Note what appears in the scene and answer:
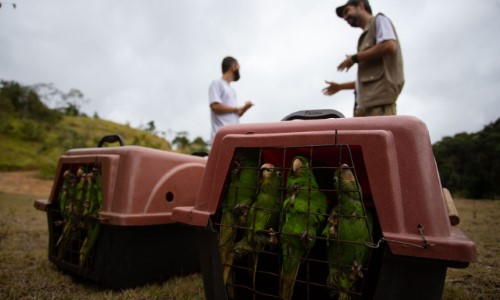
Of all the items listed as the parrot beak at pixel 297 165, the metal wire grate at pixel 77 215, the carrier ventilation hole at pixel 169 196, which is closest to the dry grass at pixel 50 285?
the metal wire grate at pixel 77 215

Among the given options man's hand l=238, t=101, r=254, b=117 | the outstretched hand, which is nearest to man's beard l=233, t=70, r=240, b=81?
man's hand l=238, t=101, r=254, b=117

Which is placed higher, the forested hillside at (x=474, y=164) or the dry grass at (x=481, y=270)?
the forested hillside at (x=474, y=164)

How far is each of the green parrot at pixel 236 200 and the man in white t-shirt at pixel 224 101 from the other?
1.83 metres

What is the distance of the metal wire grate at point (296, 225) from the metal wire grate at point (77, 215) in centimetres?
95

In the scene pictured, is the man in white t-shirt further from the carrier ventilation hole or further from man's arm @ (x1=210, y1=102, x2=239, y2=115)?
the carrier ventilation hole

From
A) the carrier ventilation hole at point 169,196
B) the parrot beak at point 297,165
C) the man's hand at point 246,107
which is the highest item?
the man's hand at point 246,107

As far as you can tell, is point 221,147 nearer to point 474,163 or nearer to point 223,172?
point 223,172

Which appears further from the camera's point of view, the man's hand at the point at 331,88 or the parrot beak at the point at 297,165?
the man's hand at the point at 331,88

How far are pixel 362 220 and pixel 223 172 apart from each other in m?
0.61

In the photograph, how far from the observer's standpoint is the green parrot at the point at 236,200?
1.35 m

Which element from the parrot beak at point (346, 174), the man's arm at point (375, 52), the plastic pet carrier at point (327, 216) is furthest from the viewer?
the man's arm at point (375, 52)

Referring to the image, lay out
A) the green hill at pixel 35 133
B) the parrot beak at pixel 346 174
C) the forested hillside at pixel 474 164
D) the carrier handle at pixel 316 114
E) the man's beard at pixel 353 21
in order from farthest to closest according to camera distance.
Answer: the green hill at pixel 35 133 < the forested hillside at pixel 474 164 < the man's beard at pixel 353 21 < the carrier handle at pixel 316 114 < the parrot beak at pixel 346 174

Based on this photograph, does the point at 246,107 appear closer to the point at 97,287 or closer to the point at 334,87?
the point at 334,87

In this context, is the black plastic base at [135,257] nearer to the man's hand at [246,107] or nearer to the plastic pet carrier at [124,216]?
the plastic pet carrier at [124,216]
